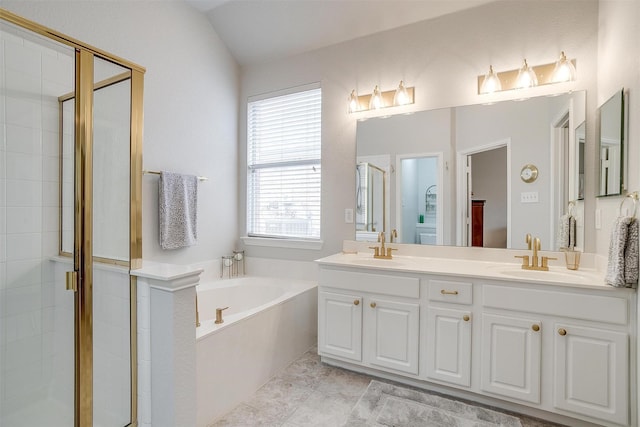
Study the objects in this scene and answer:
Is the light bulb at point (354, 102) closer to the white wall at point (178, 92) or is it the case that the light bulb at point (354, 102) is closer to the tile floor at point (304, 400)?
the white wall at point (178, 92)

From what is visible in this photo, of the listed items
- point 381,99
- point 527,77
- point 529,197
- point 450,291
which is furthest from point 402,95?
point 450,291

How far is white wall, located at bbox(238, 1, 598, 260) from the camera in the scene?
2.11 metres

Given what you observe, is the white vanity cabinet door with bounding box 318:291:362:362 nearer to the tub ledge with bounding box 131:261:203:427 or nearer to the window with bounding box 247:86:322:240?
the window with bounding box 247:86:322:240

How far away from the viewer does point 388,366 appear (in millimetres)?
2137

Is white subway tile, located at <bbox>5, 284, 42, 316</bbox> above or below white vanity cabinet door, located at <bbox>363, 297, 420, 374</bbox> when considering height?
above

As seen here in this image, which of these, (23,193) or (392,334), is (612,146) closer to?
(392,334)

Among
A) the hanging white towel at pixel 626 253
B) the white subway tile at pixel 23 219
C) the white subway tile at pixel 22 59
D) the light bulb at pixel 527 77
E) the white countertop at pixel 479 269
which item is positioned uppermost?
the light bulb at pixel 527 77

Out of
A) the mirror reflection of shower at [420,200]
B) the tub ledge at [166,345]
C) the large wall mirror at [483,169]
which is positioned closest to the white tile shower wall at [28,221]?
the tub ledge at [166,345]

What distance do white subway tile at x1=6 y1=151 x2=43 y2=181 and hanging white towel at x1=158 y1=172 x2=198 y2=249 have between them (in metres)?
0.92

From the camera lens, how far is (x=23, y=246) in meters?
1.71

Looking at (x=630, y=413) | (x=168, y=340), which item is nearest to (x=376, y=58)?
(x=168, y=340)

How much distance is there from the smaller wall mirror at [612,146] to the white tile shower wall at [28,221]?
9.03 ft

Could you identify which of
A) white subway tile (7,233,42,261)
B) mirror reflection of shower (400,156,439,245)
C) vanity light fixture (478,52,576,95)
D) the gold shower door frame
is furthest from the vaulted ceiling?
white subway tile (7,233,42,261)

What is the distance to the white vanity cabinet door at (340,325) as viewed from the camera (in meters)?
2.24
